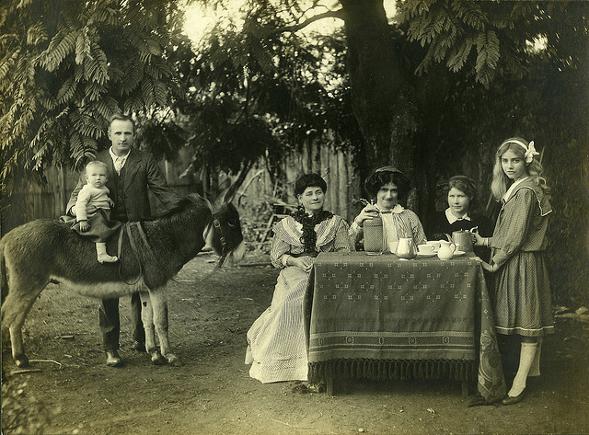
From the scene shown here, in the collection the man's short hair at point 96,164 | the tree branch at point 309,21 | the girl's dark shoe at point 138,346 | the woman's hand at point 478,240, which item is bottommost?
the girl's dark shoe at point 138,346

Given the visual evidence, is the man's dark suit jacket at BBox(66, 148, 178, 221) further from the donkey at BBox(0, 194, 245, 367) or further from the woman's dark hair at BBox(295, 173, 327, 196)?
the woman's dark hair at BBox(295, 173, 327, 196)

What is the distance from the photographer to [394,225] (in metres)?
3.88

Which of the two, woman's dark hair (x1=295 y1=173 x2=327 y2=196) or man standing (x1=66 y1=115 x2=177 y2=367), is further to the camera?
woman's dark hair (x1=295 y1=173 x2=327 y2=196)

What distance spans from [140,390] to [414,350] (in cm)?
171

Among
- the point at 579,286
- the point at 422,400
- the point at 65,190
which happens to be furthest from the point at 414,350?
the point at 65,190

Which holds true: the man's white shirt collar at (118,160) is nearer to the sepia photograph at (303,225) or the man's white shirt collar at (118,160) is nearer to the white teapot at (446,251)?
the sepia photograph at (303,225)

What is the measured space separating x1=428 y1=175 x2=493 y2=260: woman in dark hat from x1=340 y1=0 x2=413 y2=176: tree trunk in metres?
0.53

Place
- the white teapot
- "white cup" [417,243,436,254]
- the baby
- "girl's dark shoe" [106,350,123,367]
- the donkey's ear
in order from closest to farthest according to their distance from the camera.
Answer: the white teapot < "white cup" [417,243,436,254] < the baby < "girl's dark shoe" [106,350,123,367] < the donkey's ear

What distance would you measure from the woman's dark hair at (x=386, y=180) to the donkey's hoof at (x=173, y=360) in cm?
172

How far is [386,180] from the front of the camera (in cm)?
388

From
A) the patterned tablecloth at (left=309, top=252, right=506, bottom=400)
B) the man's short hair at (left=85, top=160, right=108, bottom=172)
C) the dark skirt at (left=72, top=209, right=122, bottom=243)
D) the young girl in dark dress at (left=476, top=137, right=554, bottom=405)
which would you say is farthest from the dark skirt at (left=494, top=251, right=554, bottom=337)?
the man's short hair at (left=85, top=160, right=108, bottom=172)

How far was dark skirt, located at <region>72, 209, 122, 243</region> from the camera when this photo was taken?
12.2 ft

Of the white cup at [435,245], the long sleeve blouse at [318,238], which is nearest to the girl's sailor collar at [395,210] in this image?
the long sleeve blouse at [318,238]

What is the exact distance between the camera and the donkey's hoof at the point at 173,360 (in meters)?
3.88
